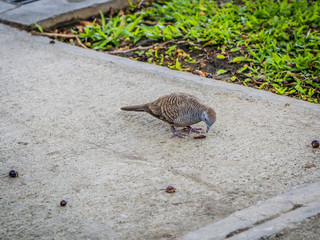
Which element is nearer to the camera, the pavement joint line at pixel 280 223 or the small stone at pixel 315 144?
the pavement joint line at pixel 280 223

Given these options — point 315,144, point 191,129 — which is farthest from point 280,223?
point 191,129

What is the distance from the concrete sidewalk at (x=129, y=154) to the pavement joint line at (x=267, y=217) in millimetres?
39

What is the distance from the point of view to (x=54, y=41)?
6.33 meters

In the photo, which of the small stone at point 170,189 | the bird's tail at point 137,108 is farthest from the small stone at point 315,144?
the bird's tail at point 137,108

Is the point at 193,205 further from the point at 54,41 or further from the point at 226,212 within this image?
the point at 54,41

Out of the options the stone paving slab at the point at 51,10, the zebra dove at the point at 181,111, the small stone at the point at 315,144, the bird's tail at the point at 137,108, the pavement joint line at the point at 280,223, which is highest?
the stone paving slab at the point at 51,10

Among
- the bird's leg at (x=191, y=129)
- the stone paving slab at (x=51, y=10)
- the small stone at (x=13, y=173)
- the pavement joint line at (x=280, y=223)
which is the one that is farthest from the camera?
the stone paving slab at (x=51, y=10)

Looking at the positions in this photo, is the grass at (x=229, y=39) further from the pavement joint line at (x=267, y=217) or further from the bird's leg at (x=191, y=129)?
the pavement joint line at (x=267, y=217)

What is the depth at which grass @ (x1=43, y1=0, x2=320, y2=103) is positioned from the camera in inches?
213

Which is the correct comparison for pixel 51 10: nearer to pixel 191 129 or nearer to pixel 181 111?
pixel 191 129

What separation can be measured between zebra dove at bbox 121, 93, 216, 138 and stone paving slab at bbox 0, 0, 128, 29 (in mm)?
3384

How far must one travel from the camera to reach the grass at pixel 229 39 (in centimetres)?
541

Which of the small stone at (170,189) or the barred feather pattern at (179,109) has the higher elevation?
the barred feather pattern at (179,109)

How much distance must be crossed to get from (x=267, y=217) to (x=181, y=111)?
1.27 m
